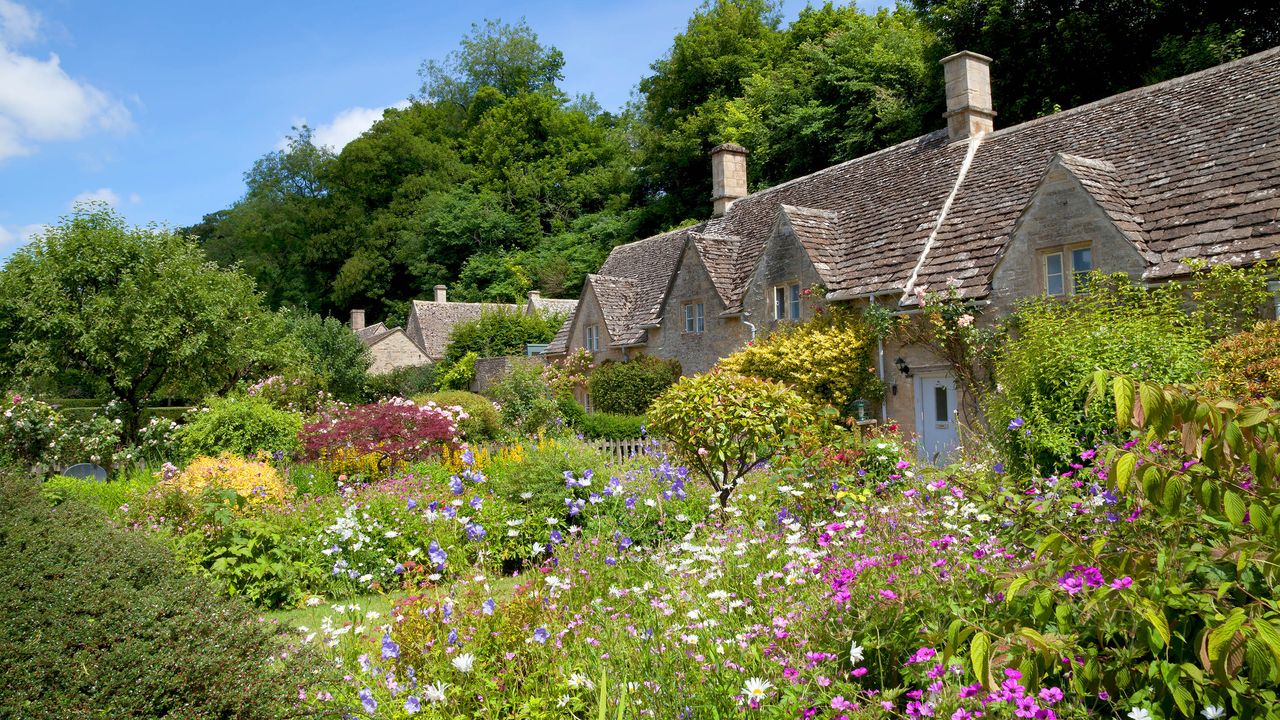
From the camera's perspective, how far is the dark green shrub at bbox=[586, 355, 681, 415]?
24234 mm

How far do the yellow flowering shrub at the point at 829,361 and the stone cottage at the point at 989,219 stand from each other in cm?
43

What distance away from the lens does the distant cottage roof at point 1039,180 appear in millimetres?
12562

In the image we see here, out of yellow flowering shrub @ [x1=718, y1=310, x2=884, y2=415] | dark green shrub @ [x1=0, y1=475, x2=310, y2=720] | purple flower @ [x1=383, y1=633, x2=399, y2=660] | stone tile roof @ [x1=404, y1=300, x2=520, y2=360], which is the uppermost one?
stone tile roof @ [x1=404, y1=300, x2=520, y2=360]

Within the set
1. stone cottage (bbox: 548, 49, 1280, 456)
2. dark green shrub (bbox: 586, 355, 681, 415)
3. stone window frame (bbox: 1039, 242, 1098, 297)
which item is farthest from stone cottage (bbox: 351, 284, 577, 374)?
stone window frame (bbox: 1039, 242, 1098, 297)

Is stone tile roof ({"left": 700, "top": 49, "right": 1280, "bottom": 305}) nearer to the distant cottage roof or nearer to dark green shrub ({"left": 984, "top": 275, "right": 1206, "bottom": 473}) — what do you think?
the distant cottage roof

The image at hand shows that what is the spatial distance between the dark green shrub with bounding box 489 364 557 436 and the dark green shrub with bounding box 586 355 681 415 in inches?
69.8

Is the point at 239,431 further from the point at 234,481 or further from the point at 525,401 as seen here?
the point at 525,401

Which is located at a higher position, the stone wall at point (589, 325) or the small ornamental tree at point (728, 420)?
the stone wall at point (589, 325)

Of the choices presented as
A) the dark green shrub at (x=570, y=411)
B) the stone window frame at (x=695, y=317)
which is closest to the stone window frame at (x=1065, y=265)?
the stone window frame at (x=695, y=317)

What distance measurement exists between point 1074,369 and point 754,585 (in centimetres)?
697

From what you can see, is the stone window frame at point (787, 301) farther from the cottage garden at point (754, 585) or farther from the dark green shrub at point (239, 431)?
the dark green shrub at point (239, 431)

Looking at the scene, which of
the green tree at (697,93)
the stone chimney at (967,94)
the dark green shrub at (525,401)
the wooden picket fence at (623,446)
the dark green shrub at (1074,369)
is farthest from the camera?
the green tree at (697,93)

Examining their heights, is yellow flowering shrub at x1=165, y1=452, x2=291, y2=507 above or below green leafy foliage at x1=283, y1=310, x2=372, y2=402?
below

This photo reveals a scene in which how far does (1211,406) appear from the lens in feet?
8.68
